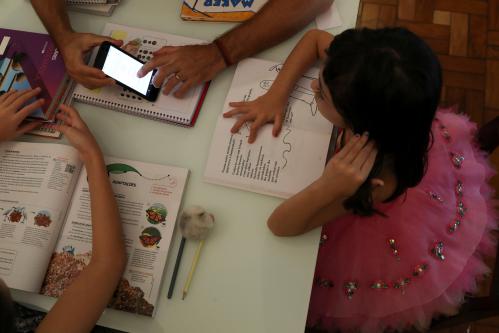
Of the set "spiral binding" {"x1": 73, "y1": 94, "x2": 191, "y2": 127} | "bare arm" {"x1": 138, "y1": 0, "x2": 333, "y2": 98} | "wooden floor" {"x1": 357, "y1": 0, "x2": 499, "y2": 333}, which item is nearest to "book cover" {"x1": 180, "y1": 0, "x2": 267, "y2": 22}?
"bare arm" {"x1": 138, "y1": 0, "x2": 333, "y2": 98}

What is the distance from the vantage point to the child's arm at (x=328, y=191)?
71 centimetres

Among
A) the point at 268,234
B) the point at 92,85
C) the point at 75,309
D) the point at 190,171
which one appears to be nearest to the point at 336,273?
the point at 268,234

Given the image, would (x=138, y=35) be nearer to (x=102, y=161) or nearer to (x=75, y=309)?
(x=102, y=161)

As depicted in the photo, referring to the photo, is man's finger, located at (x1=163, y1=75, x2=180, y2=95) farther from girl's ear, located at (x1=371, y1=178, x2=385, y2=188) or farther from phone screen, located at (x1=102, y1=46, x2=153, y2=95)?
Result: girl's ear, located at (x1=371, y1=178, x2=385, y2=188)

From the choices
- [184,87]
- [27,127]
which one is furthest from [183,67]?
[27,127]

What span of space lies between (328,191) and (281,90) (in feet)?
0.80

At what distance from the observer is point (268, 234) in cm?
75

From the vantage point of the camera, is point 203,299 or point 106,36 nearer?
point 203,299

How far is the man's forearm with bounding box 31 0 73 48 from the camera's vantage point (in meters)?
0.91

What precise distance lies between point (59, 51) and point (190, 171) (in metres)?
0.42

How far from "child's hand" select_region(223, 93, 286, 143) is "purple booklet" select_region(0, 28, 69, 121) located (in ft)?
1.28

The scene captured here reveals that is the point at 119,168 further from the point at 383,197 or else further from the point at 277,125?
the point at 383,197

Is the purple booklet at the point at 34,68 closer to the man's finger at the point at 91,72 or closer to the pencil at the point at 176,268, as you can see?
the man's finger at the point at 91,72

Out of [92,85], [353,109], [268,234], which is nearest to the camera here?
[353,109]
